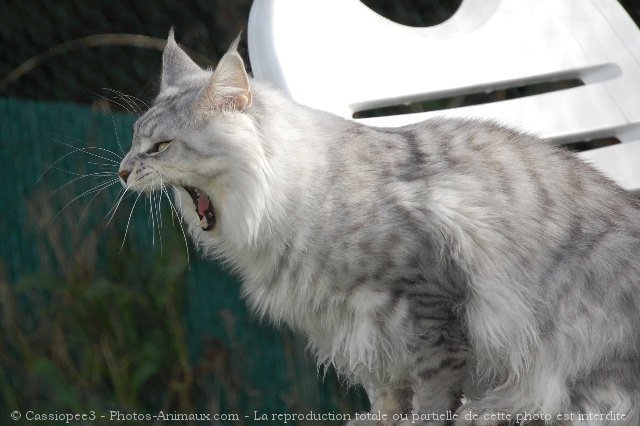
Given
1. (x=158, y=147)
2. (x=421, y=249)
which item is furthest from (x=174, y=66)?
(x=421, y=249)

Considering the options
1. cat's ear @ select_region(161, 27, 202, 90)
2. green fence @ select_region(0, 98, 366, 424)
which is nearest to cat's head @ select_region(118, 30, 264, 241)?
cat's ear @ select_region(161, 27, 202, 90)

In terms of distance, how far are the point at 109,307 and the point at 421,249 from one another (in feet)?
5.58

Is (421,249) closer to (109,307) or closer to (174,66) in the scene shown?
(174,66)

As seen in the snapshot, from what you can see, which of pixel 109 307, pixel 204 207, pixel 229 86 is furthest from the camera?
pixel 109 307

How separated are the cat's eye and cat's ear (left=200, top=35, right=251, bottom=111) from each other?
115 millimetres

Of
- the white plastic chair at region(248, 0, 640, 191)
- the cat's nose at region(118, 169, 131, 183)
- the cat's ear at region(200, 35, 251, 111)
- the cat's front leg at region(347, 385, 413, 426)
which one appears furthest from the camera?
the white plastic chair at region(248, 0, 640, 191)

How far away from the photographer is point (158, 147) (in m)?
2.19

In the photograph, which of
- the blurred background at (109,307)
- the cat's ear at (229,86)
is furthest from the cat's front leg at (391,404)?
the blurred background at (109,307)

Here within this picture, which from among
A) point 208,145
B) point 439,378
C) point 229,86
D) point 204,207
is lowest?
point 439,378

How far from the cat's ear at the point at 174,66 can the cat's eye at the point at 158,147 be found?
27cm

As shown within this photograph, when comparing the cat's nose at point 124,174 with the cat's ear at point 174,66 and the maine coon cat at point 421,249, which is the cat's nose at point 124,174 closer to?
the maine coon cat at point 421,249

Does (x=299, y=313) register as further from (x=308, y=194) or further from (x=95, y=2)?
(x=95, y=2)

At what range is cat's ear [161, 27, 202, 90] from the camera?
243 cm

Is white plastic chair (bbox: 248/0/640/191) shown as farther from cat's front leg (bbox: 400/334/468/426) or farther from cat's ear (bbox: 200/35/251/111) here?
cat's front leg (bbox: 400/334/468/426)
